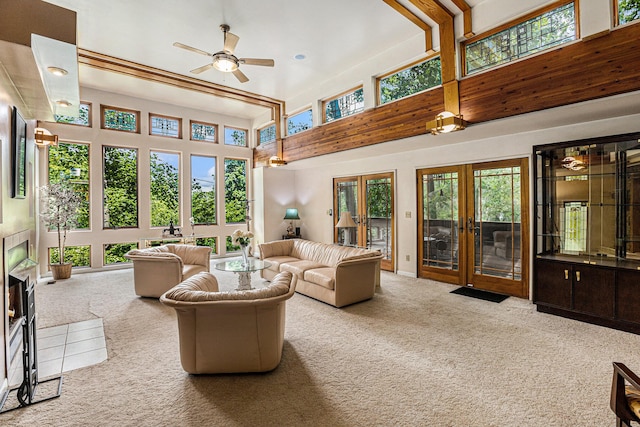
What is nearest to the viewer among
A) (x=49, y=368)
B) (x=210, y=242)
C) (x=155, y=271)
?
(x=49, y=368)

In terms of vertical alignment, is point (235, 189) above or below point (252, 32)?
below

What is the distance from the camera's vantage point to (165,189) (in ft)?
26.5

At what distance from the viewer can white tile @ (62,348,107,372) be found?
287cm

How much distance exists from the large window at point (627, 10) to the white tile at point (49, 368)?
629 cm

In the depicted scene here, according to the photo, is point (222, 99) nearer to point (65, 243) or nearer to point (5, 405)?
point (65, 243)

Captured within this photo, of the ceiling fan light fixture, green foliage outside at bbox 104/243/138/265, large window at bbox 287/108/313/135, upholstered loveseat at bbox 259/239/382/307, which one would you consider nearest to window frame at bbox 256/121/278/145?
large window at bbox 287/108/313/135

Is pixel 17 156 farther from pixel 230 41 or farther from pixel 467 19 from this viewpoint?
pixel 467 19

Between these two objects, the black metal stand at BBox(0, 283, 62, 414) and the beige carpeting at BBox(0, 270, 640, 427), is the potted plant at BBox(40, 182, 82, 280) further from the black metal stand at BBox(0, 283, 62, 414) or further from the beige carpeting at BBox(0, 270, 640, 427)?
the black metal stand at BBox(0, 283, 62, 414)

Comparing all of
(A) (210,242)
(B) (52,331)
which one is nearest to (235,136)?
(A) (210,242)

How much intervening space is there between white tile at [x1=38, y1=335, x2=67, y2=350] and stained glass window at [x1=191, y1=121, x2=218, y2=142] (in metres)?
6.05

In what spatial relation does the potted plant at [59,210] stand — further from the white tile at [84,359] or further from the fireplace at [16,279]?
the white tile at [84,359]

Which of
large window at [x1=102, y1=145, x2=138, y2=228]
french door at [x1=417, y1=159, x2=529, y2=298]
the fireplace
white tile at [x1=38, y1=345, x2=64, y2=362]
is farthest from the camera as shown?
large window at [x1=102, y1=145, x2=138, y2=228]

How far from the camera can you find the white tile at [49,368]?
108 inches

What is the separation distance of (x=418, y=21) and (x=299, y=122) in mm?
3705
